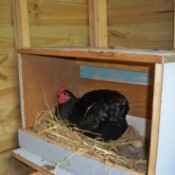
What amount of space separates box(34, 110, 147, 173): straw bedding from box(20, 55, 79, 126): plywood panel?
0.15 feet

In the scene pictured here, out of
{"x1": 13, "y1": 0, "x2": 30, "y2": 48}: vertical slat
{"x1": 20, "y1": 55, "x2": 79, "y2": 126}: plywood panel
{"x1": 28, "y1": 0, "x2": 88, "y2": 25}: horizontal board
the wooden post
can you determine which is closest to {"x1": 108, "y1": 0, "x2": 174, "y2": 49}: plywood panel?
the wooden post

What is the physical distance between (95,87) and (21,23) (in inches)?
16.7

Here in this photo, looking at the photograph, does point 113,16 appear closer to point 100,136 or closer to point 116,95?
point 116,95

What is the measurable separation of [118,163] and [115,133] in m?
0.22

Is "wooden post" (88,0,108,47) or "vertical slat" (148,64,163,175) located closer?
"vertical slat" (148,64,163,175)

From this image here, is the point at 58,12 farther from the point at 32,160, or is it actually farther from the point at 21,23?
the point at 32,160

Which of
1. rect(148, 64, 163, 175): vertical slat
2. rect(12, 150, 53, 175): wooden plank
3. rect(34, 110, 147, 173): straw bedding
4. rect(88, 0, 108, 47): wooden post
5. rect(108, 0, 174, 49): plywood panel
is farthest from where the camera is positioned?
rect(88, 0, 108, 47): wooden post

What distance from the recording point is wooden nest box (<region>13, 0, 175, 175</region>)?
1.99ft

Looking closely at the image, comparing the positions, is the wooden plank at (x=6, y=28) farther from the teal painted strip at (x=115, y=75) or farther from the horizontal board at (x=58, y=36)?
the teal painted strip at (x=115, y=75)

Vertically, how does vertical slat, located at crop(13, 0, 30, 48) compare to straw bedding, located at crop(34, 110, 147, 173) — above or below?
above

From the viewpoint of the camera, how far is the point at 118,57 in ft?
2.14

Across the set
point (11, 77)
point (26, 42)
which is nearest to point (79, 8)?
point (26, 42)

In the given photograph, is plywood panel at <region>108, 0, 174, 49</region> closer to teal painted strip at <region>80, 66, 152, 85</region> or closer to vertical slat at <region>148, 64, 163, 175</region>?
teal painted strip at <region>80, 66, 152, 85</region>

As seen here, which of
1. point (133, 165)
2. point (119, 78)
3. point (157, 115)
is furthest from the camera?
point (119, 78)
